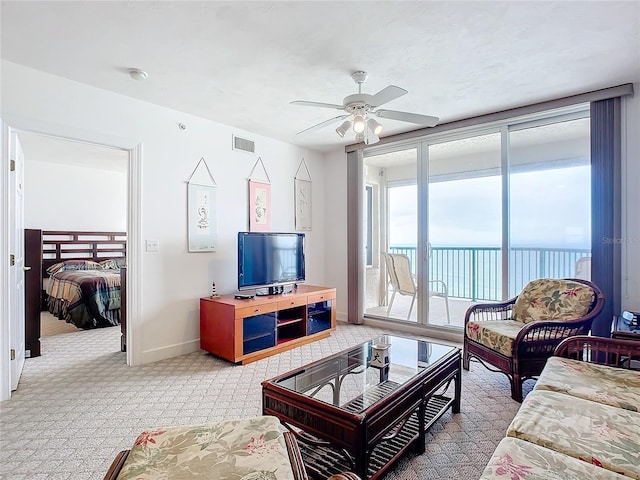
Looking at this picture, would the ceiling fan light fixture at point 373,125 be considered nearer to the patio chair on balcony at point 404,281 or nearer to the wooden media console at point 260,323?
the wooden media console at point 260,323

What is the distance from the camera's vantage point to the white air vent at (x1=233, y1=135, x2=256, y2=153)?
4043 millimetres

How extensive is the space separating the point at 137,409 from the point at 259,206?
8.37ft

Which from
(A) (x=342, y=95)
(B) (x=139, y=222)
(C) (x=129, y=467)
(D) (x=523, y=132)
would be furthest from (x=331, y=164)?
(C) (x=129, y=467)

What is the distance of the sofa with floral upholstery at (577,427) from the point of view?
42.1 inches

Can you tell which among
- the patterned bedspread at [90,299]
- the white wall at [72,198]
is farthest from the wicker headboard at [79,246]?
the patterned bedspread at [90,299]

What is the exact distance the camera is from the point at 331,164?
5.18 meters

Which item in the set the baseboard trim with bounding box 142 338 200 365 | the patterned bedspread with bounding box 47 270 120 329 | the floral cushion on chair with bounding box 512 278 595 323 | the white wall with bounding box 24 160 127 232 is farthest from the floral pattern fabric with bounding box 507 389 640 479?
the white wall with bounding box 24 160 127 232

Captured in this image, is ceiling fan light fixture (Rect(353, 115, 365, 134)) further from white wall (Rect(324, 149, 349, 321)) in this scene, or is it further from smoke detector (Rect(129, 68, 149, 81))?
white wall (Rect(324, 149, 349, 321))

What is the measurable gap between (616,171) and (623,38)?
1201mm

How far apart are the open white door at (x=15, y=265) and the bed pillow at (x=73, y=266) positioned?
310cm

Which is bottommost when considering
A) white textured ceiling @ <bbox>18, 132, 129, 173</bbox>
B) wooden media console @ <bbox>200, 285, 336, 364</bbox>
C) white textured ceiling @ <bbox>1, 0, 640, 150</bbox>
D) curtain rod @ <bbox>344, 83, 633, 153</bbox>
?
wooden media console @ <bbox>200, 285, 336, 364</bbox>

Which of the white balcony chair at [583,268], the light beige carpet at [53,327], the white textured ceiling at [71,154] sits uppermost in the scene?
the white textured ceiling at [71,154]

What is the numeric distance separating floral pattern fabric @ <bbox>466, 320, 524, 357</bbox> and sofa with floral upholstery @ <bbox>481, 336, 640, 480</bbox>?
0.62m

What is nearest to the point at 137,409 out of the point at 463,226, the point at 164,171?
the point at 164,171
